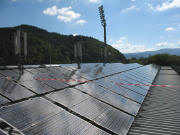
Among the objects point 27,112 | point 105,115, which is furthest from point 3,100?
point 105,115

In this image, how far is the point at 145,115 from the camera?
5.54 metres

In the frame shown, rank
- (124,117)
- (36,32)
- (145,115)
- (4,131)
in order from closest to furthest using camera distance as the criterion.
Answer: (4,131)
(124,117)
(145,115)
(36,32)

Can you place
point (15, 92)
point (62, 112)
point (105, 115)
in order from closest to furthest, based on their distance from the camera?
point (62, 112), point (105, 115), point (15, 92)

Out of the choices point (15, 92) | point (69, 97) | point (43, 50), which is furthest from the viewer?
point (43, 50)

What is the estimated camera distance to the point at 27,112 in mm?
3623

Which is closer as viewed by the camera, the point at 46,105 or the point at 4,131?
the point at 4,131

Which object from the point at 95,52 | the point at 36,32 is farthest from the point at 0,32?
the point at 95,52

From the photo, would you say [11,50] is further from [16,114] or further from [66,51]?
[16,114]

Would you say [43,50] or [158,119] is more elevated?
[43,50]

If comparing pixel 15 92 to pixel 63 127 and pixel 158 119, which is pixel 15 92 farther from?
pixel 158 119

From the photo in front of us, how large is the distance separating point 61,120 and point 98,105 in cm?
175

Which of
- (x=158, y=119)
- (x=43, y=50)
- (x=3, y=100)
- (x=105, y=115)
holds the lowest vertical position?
(x=158, y=119)

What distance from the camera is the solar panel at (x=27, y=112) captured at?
3172mm

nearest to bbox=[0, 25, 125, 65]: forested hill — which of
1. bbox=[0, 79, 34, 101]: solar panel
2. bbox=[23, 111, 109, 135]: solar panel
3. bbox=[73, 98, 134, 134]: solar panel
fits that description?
bbox=[0, 79, 34, 101]: solar panel
